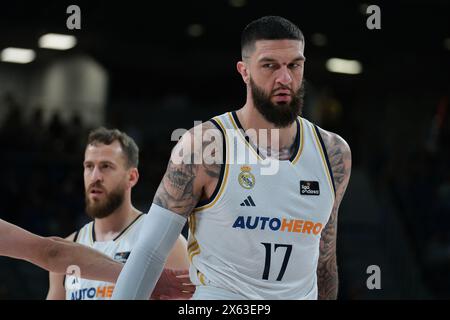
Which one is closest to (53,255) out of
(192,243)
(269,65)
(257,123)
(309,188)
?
(192,243)

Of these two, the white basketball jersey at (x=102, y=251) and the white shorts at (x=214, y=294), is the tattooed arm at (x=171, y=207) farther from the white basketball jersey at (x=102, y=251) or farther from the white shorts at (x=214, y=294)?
the white basketball jersey at (x=102, y=251)

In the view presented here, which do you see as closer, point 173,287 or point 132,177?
point 173,287

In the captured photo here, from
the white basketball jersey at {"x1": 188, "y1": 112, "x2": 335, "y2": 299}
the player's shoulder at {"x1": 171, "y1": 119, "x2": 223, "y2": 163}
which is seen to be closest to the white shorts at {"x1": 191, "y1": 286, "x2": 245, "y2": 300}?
the white basketball jersey at {"x1": 188, "y1": 112, "x2": 335, "y2": 299}

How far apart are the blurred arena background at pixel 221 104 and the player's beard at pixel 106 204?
5166mm

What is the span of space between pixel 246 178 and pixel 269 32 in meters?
0.70

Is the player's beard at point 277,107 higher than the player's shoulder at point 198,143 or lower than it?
higher

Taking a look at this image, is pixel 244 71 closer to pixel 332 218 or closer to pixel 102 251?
pixel 332 218

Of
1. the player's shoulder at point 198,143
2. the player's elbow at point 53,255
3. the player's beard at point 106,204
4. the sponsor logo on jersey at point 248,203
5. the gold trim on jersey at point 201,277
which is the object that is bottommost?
the gold trim on jersey at point 201,277

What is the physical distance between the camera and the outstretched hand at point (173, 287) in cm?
368

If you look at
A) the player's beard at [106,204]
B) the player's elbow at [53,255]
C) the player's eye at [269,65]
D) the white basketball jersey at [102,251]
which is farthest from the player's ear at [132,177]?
the player's eye at [269,65]

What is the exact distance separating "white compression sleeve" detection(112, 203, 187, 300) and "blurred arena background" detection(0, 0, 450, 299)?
23.5 feet

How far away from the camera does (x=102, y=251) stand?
5195 mm

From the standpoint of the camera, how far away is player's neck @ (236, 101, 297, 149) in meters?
3.60

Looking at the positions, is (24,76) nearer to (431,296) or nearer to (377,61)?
(377,61)
